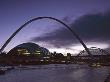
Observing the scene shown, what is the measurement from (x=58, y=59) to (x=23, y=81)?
114579 millimetres

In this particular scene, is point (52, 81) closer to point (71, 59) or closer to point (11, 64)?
point (11, 64)

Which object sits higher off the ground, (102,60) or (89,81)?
(102,60)

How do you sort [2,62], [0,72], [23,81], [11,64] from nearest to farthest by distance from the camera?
[23,81], [0,72], [2,62], [11,64]

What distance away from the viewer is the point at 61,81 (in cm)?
7175

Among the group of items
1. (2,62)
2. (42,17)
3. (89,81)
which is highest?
(42,17)

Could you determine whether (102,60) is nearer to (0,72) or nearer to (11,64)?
(11,64)

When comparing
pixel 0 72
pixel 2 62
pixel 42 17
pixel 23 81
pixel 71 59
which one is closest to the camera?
pixel 23 81

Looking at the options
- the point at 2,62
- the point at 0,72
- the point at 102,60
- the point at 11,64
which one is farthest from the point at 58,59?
the point at 0,72

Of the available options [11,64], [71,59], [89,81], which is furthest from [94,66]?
[89,81]

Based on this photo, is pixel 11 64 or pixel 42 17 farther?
pixel 11 64

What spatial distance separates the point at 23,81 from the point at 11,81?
3358 mm

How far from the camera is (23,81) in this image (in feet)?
235

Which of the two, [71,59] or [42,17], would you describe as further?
[71,59]

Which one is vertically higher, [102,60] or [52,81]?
[102,60]
